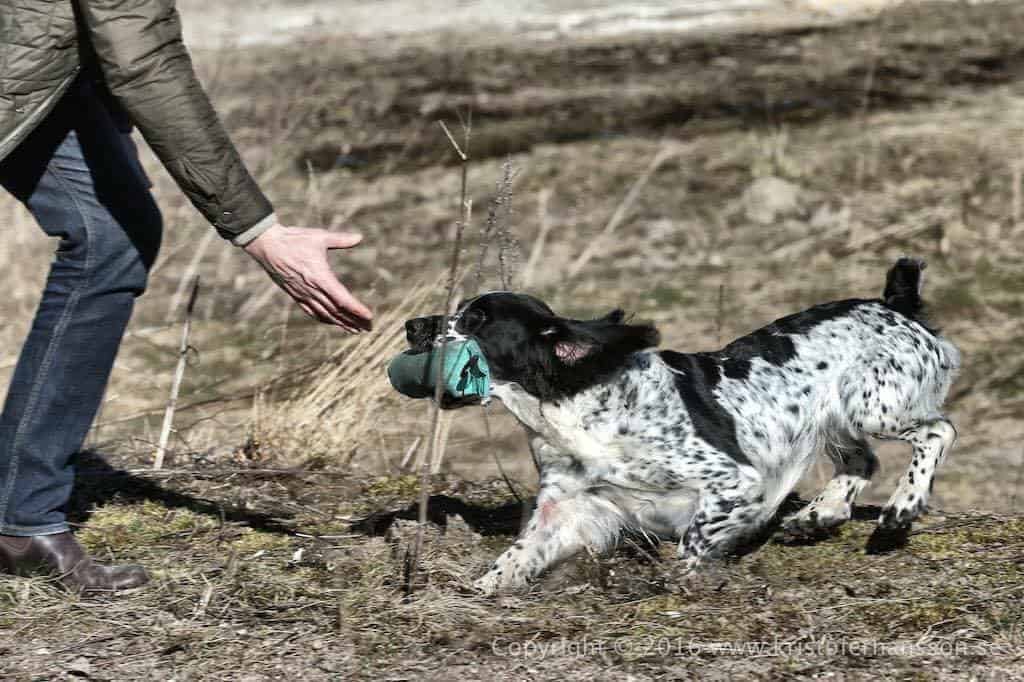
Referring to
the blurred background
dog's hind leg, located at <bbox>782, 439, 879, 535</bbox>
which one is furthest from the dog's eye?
dog's hind leg, located at <bbox>782, 439, 879, 535</bbox>

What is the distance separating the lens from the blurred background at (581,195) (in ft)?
21.0

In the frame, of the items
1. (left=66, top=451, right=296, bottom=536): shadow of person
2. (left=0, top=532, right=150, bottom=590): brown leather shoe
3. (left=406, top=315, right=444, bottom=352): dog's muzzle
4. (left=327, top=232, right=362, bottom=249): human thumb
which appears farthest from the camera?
(left=66, top=451, right=296, bottom=536): shadow of person

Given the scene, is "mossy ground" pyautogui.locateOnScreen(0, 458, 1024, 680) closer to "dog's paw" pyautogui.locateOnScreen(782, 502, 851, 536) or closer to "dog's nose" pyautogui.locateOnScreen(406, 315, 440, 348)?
"dog's paw" pyautogui.locateOnScreen(782, 502, 851, 536)

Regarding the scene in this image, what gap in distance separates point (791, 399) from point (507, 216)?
124cm

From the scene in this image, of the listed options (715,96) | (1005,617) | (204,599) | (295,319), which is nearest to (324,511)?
(204,599)

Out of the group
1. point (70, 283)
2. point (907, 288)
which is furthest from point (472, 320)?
point (907, 288)

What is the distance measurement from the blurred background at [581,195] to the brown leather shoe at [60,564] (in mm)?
1382

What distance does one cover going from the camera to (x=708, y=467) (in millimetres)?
4438

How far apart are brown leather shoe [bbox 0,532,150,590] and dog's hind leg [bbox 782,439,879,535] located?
210cm

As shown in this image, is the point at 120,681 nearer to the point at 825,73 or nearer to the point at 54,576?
the point at 54,576

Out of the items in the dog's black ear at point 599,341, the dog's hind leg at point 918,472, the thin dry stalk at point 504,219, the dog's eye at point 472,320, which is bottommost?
the dog's hind leg at point 918,472

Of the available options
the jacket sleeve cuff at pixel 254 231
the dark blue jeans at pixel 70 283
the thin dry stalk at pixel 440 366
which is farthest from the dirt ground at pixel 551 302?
the jacket sleeve cuff at pixel 254 231

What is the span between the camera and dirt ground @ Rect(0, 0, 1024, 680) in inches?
152

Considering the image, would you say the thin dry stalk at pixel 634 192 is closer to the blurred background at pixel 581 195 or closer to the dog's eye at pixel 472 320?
the blurred background at pixel 581 195
